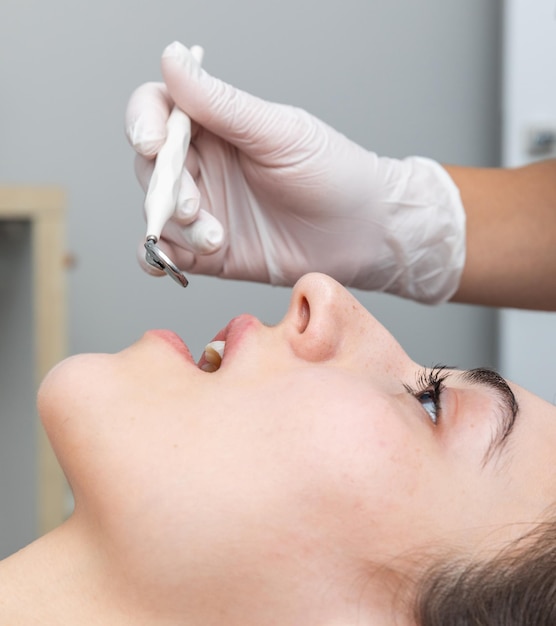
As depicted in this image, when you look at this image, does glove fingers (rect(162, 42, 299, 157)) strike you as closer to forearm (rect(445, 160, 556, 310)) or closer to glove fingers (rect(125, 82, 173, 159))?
glove fingers (rect(125, 82, 173, 159))

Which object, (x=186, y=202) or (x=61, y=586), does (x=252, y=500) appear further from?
(x=186, y=202)

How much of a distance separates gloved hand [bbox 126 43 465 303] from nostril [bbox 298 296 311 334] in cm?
32

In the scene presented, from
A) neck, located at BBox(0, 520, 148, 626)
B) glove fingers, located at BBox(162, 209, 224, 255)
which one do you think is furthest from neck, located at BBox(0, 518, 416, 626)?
glove fingers, located at BBox(162, 209, 224, 255)

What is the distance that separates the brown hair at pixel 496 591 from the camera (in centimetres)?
76

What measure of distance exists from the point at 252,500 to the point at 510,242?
761 mm

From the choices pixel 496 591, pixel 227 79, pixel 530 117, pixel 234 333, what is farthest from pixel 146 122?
pixel 530 117

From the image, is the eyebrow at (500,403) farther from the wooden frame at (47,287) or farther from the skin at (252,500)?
the wooden frame at (47,287)

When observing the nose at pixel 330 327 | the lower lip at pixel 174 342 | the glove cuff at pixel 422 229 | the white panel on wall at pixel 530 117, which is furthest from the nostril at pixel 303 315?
the white panel on wall at pixel 530 117

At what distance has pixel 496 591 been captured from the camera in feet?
2.51

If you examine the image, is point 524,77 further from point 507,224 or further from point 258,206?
point 258,206

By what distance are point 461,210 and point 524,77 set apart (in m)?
0.93

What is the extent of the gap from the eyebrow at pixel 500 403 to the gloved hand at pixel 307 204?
419mm

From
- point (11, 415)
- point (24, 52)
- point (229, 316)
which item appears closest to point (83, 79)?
point (24, 52)

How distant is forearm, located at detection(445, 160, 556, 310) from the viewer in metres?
1.33
